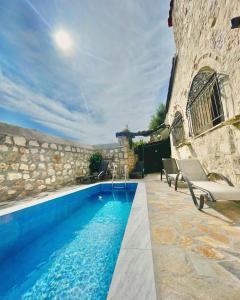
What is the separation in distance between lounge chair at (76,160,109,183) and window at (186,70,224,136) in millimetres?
5725

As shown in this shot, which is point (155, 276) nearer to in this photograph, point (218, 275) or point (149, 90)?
point (218, 275)

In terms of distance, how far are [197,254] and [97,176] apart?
24.1ft

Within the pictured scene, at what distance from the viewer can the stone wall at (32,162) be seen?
4082 mm

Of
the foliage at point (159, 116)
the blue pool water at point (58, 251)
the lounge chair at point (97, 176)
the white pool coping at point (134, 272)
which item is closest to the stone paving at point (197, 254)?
the white pool coping at point (134, 272)

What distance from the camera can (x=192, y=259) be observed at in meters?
1.16

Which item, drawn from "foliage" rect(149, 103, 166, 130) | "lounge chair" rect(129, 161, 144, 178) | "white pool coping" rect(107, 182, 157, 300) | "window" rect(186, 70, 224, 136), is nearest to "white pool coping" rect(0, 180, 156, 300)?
"white pool coping" rect(107, 182, 157, 300)

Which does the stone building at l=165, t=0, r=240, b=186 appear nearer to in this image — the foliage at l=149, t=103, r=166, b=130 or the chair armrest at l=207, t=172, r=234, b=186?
the chair armrest at l=207, t=172, r=234, b=186

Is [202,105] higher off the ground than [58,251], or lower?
higher

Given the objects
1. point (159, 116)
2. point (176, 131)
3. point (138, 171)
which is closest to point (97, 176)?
point (138, 171)

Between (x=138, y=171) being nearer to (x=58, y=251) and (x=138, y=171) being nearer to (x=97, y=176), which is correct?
(x=97, y=176)

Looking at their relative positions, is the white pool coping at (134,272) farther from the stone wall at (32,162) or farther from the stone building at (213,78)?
the stone wall at (32,162)

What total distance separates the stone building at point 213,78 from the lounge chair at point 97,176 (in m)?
5.34

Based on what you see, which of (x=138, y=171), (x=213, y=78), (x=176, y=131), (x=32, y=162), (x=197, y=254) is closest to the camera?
(x=197, y=254)

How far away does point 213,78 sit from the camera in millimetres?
3312
